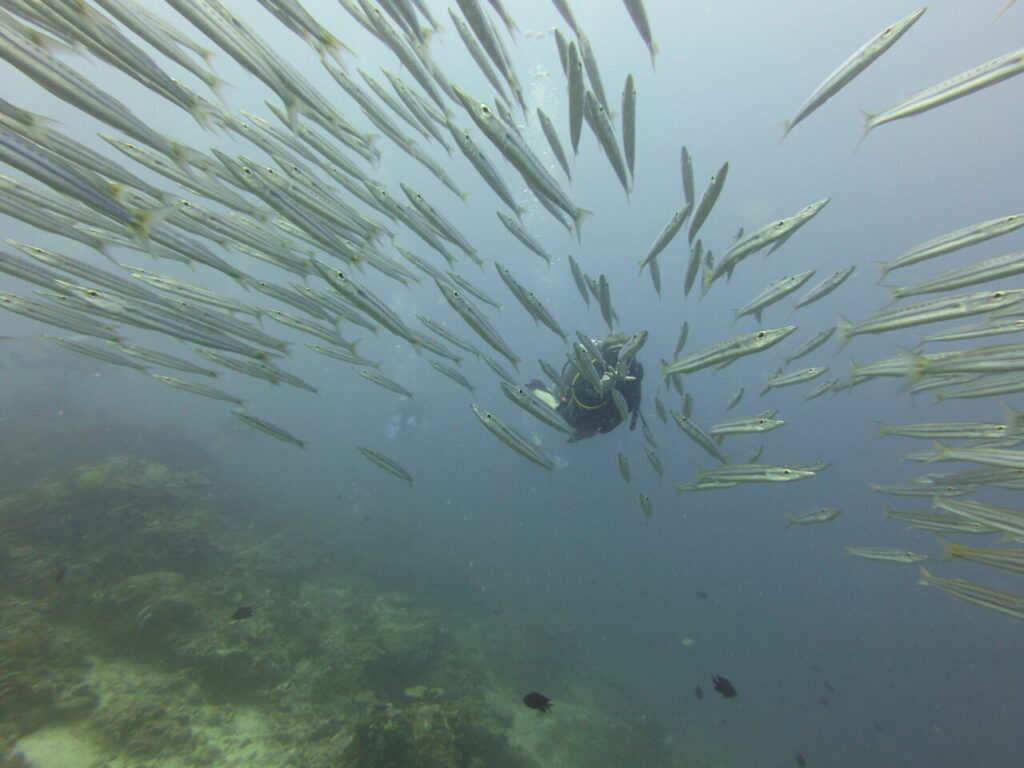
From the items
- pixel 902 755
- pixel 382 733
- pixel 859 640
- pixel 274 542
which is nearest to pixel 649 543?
pixel 859 640

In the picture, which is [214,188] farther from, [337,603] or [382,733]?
[337,603]

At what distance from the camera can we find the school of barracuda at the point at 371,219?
8.84 feet

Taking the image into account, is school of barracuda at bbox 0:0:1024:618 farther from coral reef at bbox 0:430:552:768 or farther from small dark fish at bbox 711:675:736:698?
coral reef at bbox 0:430:552:768

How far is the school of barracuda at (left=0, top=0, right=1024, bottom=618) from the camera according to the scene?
2695mm

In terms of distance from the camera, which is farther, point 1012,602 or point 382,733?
point 382,733

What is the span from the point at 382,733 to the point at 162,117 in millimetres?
72295

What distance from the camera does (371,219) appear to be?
5164 mm

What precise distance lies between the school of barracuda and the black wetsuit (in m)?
1.44

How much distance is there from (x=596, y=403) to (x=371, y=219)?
4.47m

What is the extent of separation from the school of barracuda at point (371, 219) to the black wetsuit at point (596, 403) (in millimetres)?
1442

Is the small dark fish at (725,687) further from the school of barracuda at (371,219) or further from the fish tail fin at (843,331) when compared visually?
the fish tail fin at (843,331)

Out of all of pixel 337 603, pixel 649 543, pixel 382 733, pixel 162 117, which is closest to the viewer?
pixel 382 733

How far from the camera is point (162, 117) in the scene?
165 feet

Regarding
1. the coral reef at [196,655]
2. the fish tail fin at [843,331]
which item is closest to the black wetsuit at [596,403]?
the fish tail fin at [843,331]
